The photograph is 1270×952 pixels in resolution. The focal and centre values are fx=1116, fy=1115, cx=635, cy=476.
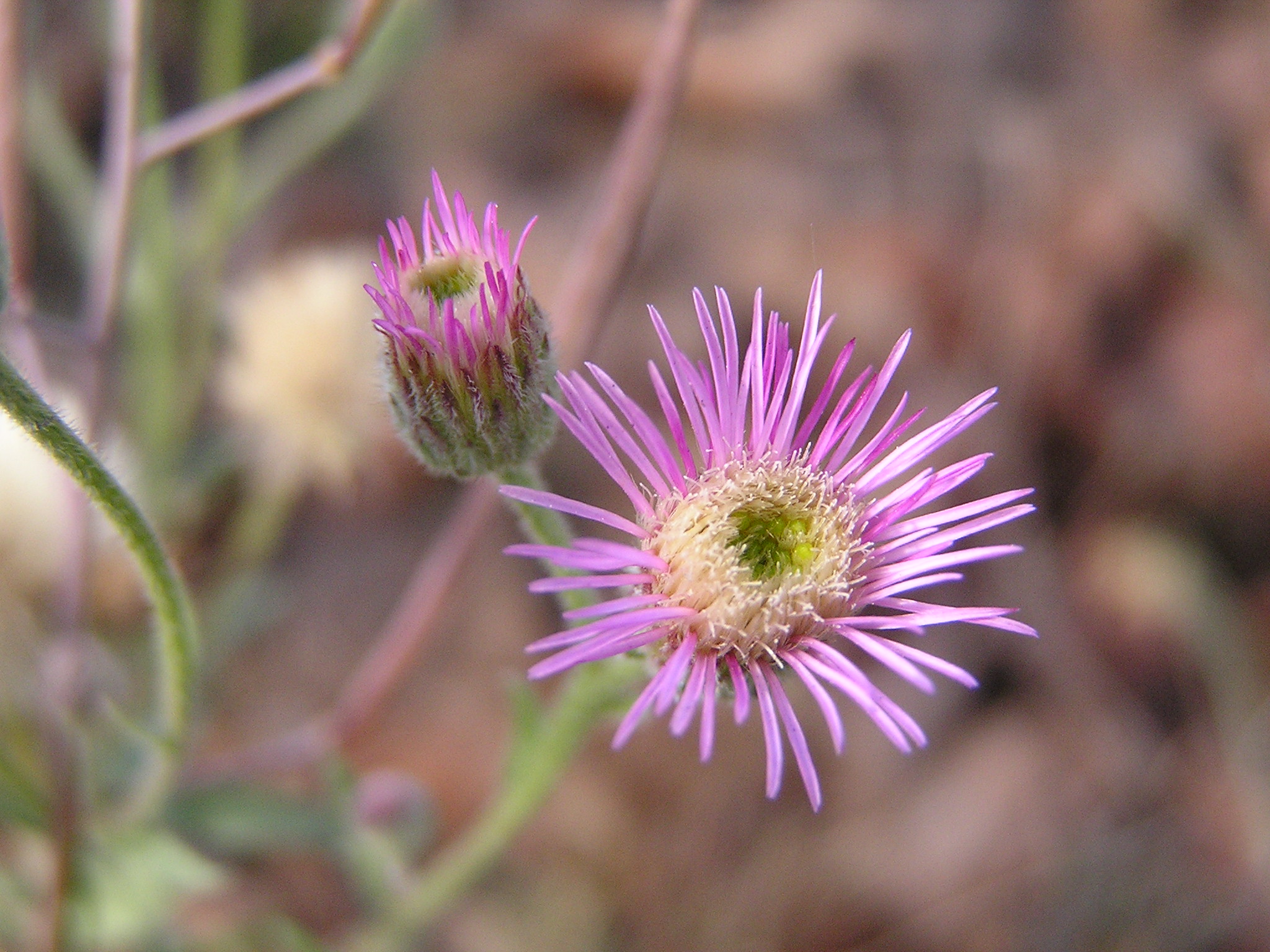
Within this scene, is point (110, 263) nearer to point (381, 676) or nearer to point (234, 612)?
point (381, 676)

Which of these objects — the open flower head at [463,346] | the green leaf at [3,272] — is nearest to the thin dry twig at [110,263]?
the green leaf at [3,272]

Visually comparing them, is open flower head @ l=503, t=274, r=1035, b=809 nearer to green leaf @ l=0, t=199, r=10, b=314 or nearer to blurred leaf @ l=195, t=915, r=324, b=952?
green leaf @ l=0, t=199, r=10, b=314

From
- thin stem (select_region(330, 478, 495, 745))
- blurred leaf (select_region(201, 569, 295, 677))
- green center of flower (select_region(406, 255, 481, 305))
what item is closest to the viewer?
green center of flower (select_region(406, 255, 481, 305))

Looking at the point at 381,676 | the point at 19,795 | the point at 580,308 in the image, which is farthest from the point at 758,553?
the point at 19,795

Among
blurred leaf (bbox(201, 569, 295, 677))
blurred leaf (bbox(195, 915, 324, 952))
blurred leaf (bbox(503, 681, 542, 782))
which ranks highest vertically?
blurred leaf (bbox(201, 569, 295, 677))

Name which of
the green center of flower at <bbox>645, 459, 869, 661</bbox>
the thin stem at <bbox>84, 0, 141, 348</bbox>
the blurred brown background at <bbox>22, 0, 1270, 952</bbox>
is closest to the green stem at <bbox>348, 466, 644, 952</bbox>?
the green center of flower at <bbox>645, 459, 869, 661</bbox>

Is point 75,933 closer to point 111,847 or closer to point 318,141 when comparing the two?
point 111,847
